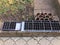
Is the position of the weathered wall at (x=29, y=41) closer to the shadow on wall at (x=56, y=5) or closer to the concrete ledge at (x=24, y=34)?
the concrete ledge at (x=24, y=34)

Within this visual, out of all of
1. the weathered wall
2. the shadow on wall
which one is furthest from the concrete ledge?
the shadow on wall

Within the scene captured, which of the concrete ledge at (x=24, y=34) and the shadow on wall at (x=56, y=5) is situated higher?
the shadow on wall at (x=56, y=5)

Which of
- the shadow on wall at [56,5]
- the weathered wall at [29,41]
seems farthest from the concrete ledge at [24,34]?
the shadow on wall at [56,5]

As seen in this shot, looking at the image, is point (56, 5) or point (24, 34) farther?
point (56, 5)

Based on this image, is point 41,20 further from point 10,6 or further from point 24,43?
point 10,6

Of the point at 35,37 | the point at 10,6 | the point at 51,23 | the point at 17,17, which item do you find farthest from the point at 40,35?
the point at 10,6

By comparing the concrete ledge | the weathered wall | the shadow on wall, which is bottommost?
the weathered wall

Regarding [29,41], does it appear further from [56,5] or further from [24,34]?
[56,5]

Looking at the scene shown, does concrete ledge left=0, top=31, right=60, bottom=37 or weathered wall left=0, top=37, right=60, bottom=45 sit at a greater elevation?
concrete ledge left=0, top=31, right=60, bottom=37

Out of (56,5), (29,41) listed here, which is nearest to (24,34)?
(29,41)

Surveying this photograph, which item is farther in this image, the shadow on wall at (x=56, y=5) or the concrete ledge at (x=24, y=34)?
the shadow on wall at (x=56, y=5)

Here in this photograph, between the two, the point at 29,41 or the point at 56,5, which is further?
the point at 56,5

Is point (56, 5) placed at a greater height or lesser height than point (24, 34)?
greater

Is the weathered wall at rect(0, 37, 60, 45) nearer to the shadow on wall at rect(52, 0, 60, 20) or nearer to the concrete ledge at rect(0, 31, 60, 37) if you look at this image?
the concrete ledge at rect(0, 31, 60, 37)
